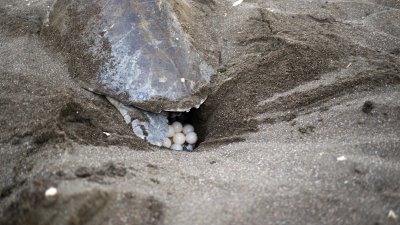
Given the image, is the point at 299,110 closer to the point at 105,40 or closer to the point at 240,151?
the point at 240,151

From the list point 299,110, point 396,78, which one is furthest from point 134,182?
point 396,78

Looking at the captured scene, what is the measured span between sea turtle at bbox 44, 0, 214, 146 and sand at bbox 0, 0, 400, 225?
11cm

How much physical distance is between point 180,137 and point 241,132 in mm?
460

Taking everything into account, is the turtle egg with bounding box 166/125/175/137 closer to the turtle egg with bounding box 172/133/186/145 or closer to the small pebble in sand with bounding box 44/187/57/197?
the turtle egg with bounding box 172/133/186/145

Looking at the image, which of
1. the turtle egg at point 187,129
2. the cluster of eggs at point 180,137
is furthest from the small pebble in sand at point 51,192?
the turtle egg at point 187,129

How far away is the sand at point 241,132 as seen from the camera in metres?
1.60

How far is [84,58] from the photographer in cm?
264

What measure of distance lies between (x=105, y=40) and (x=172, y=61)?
53 cm

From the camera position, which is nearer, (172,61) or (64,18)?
(172,61)

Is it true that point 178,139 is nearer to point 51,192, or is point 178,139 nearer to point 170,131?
point 170,131

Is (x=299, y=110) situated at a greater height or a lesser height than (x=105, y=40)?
lesser

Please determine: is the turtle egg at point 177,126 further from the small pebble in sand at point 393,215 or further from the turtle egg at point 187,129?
the small pebble in sand at point 393,215

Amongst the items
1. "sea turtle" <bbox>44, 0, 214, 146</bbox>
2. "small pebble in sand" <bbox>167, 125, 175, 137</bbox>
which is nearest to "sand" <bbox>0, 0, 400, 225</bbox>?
"sea turtle" <bbox>44, 0, 214, 146</bbox>

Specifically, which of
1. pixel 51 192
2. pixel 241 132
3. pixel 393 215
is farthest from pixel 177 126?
pixel 393 215
